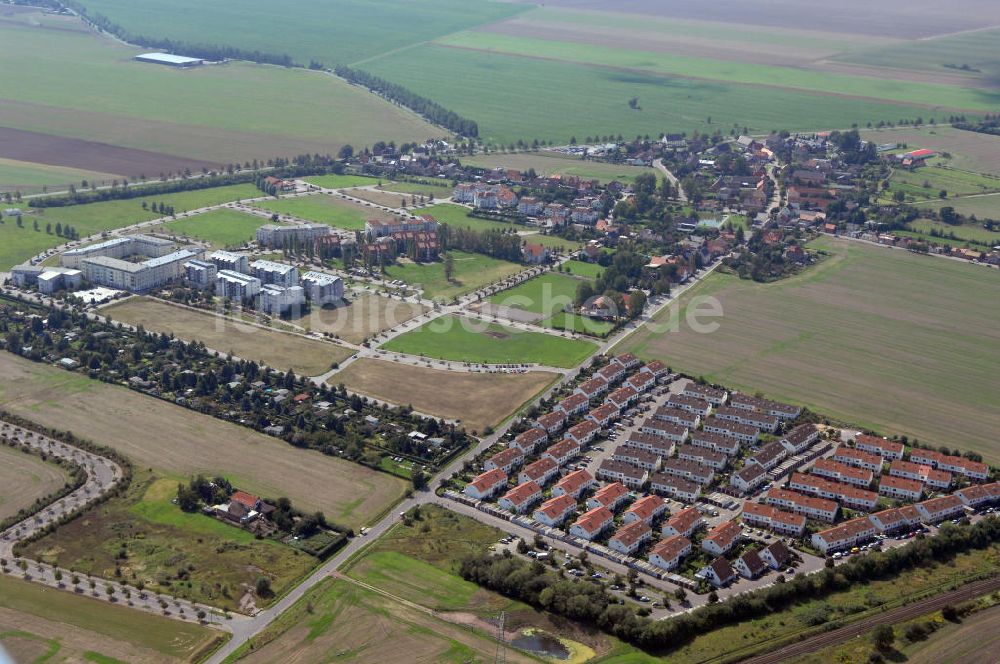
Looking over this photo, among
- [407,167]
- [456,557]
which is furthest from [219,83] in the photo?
[456,557]

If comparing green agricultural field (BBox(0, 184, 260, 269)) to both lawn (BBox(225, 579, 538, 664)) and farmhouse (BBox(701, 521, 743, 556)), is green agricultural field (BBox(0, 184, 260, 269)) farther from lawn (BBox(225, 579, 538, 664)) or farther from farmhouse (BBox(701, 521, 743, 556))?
farmhouse (BBox(701, 521, 743, 556))

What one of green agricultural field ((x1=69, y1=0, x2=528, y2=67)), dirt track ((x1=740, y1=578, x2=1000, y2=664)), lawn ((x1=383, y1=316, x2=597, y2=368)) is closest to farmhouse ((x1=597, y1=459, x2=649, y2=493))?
lawn ((x1=383, y1=316, x2=597, y2=368))

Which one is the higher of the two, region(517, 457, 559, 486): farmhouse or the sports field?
the sports field

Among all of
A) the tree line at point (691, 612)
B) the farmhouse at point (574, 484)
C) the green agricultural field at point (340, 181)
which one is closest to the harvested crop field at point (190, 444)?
the farmhouse at point (574, 484)

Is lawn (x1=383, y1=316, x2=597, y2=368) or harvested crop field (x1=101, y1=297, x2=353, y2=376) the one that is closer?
harvested crop field (x1=101, y1=297, x2=353, y2=376)

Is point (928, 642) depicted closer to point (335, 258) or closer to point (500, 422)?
point (500, 422)

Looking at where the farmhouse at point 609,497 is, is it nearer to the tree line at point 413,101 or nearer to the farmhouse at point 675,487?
the farmhouse at point 675,487

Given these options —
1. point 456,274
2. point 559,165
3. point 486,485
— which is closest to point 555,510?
point 486,485

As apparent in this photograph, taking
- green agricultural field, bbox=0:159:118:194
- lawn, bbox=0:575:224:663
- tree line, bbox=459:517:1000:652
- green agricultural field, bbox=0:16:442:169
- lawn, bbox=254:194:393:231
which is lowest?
lawn, bbox=0:575:224:663
